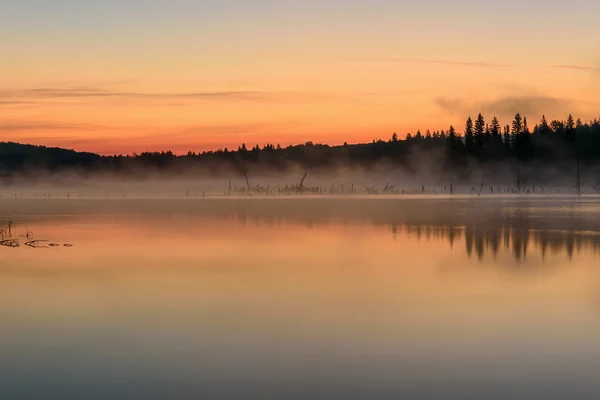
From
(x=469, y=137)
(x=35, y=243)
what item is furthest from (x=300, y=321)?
(x=469, y=137)

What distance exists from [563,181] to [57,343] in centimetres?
12725

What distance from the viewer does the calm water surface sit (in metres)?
9.20

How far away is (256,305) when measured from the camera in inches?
555

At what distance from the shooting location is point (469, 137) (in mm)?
146875

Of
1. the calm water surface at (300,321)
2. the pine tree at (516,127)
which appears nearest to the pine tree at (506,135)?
the pine tree at (516,127)

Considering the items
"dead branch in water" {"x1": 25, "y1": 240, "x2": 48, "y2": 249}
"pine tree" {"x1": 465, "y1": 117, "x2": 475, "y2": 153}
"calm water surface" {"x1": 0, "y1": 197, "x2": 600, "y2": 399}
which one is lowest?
"calm water surface" {"x1": 0, "y1": 197, "x2": 600, "y2": 399}

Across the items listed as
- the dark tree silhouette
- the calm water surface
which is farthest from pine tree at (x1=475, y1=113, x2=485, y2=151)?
the calm water surface

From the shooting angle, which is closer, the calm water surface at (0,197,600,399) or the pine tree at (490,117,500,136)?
the calm water surface at (0,197,600,399)

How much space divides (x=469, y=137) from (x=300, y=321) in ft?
457

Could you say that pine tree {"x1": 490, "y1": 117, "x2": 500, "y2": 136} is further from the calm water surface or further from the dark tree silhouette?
the calm water surface

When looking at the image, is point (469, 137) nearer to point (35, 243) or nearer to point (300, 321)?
point (35, 243)

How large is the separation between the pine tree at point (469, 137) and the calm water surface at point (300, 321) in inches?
4854

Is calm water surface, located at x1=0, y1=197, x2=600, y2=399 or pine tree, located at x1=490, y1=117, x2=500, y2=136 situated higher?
pine tree, located at x1=490, y1=117, x2=500, y2=136

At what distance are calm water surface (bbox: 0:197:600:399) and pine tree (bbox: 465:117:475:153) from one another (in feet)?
404
